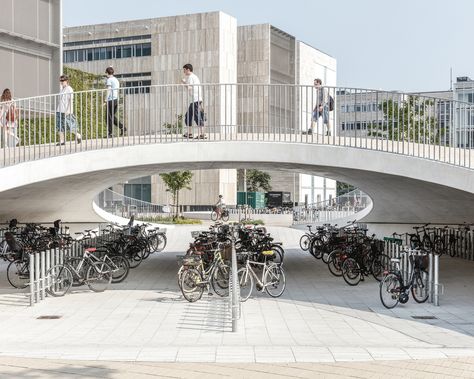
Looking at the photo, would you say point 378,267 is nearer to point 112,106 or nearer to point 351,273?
point 351,273

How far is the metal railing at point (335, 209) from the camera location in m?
28.9

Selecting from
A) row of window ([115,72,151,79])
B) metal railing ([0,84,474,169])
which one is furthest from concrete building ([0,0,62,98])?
row of window ([115,72,151,79])

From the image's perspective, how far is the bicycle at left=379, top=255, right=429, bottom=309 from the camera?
13.5 metres

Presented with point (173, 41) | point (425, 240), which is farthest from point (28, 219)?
point (173, 41)

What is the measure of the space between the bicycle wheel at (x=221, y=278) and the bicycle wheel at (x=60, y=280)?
2852 mm

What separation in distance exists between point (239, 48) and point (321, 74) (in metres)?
15.9

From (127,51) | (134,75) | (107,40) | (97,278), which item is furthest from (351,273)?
(107,40)

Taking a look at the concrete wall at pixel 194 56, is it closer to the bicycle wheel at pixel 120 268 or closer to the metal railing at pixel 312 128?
the bicycle wheel at pixel 120 268

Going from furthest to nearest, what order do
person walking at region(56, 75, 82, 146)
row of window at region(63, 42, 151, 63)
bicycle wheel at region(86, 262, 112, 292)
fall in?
row of window at region(63, 42, 151, 63) < person walking at region(56, 75, 82, 146) < bicycle wheel at region(86, 262, 112, 292)

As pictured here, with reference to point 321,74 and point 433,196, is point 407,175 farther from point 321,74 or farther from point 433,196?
point 321,74

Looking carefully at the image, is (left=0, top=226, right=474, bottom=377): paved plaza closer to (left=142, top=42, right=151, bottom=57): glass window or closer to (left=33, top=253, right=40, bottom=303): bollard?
(left=33, top=253, right=40, bottom=303): bollard

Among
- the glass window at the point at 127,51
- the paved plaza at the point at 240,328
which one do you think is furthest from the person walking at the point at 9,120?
the glass window at the point at 127,51

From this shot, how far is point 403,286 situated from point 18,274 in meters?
8.00

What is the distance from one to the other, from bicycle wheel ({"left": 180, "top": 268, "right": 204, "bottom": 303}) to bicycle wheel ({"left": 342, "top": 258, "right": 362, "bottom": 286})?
4.03 meters
